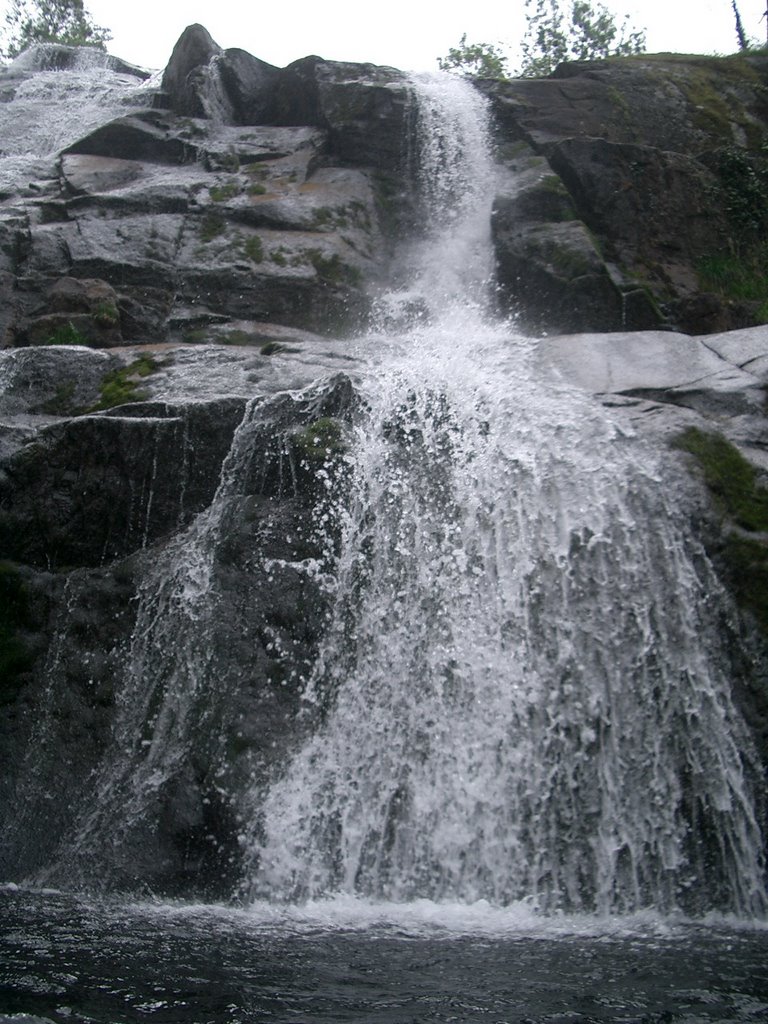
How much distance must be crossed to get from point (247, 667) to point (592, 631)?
7.75 feet

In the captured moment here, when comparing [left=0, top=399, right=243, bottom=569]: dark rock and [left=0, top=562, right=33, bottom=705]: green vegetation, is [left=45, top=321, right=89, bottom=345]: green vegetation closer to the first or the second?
[left=0, top=399, right=243, bottom=569]: dark rock

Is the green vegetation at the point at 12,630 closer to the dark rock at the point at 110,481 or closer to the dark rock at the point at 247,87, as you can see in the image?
the dark rock at the point at 110,481

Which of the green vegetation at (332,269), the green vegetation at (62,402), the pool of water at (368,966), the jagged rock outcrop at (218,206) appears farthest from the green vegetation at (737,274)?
the pool of water at (368,966)

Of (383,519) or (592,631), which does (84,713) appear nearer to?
(383,519)

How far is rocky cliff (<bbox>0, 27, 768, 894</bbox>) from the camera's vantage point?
6.71 m

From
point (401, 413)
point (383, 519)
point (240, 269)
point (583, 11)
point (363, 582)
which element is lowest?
point (363, 582)

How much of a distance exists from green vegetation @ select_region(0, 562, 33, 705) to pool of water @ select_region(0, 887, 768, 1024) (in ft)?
6.40

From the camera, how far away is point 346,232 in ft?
39.4

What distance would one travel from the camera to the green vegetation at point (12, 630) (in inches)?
281

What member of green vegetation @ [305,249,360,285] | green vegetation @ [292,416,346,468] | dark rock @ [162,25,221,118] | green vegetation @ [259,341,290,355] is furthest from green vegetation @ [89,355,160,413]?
dark rock @ [162,25,221,118]

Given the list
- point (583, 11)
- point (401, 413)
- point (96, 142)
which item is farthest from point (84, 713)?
point (583, 11)

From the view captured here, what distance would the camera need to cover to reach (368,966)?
427 centimetres

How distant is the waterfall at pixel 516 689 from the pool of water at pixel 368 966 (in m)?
0.33

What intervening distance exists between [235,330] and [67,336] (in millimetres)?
1725
